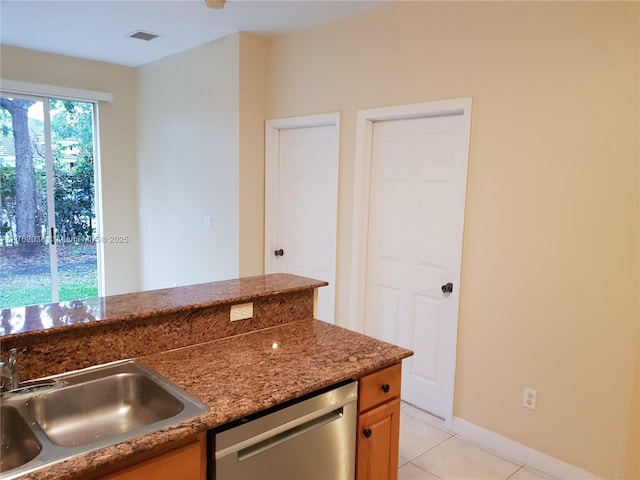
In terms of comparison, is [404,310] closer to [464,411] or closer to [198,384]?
[464,411]

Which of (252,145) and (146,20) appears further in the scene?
(252,145)

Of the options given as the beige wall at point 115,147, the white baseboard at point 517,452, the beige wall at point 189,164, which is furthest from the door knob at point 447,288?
the beige wall at point 115,147

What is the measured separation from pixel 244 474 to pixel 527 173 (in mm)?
1993

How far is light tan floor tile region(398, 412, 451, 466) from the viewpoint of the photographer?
2607mm

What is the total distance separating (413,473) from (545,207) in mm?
1564

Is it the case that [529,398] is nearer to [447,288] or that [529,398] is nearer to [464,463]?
[464,463]

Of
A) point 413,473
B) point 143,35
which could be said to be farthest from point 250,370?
A: point 143,35

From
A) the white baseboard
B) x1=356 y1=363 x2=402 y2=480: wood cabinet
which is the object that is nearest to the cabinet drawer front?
x1=356 y1=363 x2=402 y2=480: wood cabinet

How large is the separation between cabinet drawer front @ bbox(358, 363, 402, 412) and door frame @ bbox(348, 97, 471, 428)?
3.57 ft

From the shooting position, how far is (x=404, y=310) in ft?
10.3

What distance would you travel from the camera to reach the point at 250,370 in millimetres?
1580

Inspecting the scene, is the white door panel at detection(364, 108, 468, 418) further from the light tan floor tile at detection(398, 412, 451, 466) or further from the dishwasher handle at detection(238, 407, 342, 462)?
the dishwasher handle at detection(238, 407, 342, 462)

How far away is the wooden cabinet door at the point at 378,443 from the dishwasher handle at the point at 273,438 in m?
0.17

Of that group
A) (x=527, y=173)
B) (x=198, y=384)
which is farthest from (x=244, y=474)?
(x=527, y=173)
